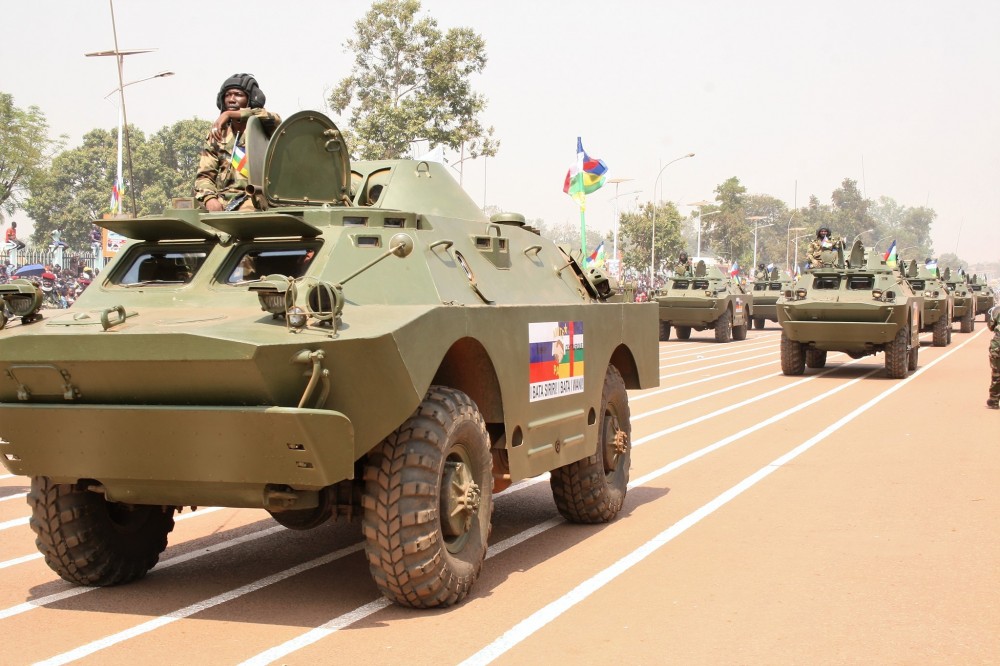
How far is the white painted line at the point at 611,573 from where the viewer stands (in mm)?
5574

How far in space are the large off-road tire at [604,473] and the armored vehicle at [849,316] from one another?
1296 cm

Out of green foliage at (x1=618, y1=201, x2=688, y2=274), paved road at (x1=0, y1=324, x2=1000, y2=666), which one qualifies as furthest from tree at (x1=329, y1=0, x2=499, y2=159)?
green foliage at (x1=618, y1=201, x2=688, y2=274)

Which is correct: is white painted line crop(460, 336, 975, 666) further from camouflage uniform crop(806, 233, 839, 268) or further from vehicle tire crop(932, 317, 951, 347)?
vehicle tire crop(932, 317, 951, 347)

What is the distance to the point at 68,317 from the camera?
639cm

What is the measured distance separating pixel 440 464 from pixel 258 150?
8.88 feet

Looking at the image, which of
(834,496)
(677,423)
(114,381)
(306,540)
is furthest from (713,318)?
(114,381)

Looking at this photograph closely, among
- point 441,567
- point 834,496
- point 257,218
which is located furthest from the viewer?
point 834,496

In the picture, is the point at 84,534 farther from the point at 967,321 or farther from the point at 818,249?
the point at 967,321

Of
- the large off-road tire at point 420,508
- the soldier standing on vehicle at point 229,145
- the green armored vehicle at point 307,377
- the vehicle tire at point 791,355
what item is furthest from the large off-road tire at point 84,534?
the vehicle tire at point 791,355

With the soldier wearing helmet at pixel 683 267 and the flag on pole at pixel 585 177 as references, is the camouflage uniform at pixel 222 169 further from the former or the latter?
the soldier wearing helmet at pixel 683 267

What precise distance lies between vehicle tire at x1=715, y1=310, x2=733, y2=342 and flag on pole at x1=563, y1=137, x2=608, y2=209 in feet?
23.3

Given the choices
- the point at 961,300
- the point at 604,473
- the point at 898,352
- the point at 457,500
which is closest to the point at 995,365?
the point at 898,352

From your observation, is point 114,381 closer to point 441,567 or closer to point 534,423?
point 441,567

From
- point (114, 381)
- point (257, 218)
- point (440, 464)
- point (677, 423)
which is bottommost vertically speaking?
point (677, 423)
